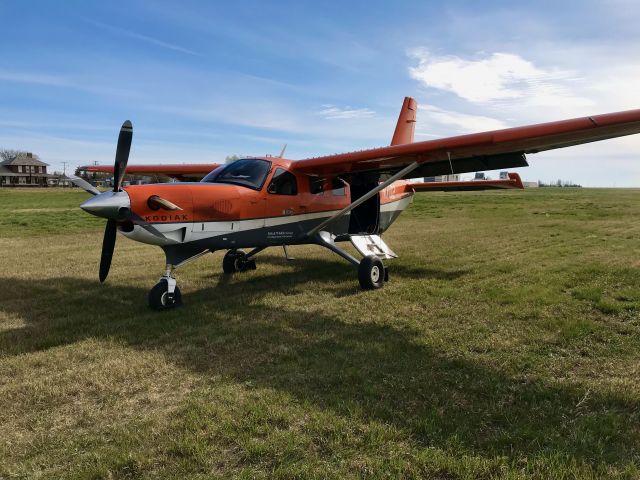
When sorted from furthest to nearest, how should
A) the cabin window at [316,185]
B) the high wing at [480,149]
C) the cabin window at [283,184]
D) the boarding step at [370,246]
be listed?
1. the boarding step at [370,246]
2. the cabin window at [316,185]
3. the cabin window at [283,184]
4. the high wing at [480,149]

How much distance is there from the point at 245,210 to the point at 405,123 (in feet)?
24.5

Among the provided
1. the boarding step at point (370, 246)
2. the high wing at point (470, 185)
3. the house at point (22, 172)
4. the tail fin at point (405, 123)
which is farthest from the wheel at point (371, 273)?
the house at point (22, 172)

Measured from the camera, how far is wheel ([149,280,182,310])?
Result: 6988 mm

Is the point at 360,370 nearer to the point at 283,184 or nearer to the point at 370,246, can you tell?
the point at 283,184

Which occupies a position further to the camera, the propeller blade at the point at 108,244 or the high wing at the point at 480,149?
the propeller blade at the point at 108,244

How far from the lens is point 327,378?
4395 millimetres

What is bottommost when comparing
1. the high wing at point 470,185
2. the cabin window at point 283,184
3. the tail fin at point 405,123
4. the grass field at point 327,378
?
the grass field at point 327,378

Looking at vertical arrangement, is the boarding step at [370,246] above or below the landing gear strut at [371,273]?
above

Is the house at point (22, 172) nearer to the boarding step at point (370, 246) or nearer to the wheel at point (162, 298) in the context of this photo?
the boarding step at point (370, 246)

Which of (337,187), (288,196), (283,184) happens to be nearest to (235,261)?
(288,196)

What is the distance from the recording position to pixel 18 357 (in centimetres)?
508

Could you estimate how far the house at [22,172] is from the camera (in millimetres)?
106812

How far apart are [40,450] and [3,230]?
18.2m

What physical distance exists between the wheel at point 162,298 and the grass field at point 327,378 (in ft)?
0.78
